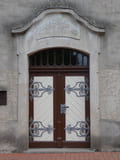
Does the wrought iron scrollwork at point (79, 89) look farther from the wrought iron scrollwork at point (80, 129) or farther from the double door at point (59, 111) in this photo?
the wrought iron scrollwork at point (80, 129)

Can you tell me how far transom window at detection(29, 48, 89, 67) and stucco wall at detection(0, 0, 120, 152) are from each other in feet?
1.94

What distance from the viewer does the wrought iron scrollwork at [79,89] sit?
880 centimetres

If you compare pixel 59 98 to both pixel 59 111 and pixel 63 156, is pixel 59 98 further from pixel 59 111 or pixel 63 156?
pixel 63 156

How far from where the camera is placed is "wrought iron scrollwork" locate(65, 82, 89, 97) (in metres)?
8.80

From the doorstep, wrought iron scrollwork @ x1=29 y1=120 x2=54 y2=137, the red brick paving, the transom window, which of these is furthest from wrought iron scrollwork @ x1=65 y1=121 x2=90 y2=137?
the transom window

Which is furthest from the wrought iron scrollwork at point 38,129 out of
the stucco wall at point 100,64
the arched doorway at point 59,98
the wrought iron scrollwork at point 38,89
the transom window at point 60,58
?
the transom window at point 60,58

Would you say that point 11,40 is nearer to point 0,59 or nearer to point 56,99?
point 0,59

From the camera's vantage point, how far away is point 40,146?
8.77 metres

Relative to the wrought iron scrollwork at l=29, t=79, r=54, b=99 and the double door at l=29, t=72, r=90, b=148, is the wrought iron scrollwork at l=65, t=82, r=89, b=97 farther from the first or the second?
the wrought iron scrollwork at l=29, t=79, r=54, b=99

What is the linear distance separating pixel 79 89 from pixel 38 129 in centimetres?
167

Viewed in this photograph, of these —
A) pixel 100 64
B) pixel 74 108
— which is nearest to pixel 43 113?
pixel 74 108

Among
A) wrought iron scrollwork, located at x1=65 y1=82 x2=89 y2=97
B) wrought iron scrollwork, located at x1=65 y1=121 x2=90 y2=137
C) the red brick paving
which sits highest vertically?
wrought iron scrollwork, located at x1=65 y1=82 x2=89 y2=97

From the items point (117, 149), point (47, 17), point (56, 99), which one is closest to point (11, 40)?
point (47, 17)

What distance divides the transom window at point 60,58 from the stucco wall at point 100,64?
1.94 feet
